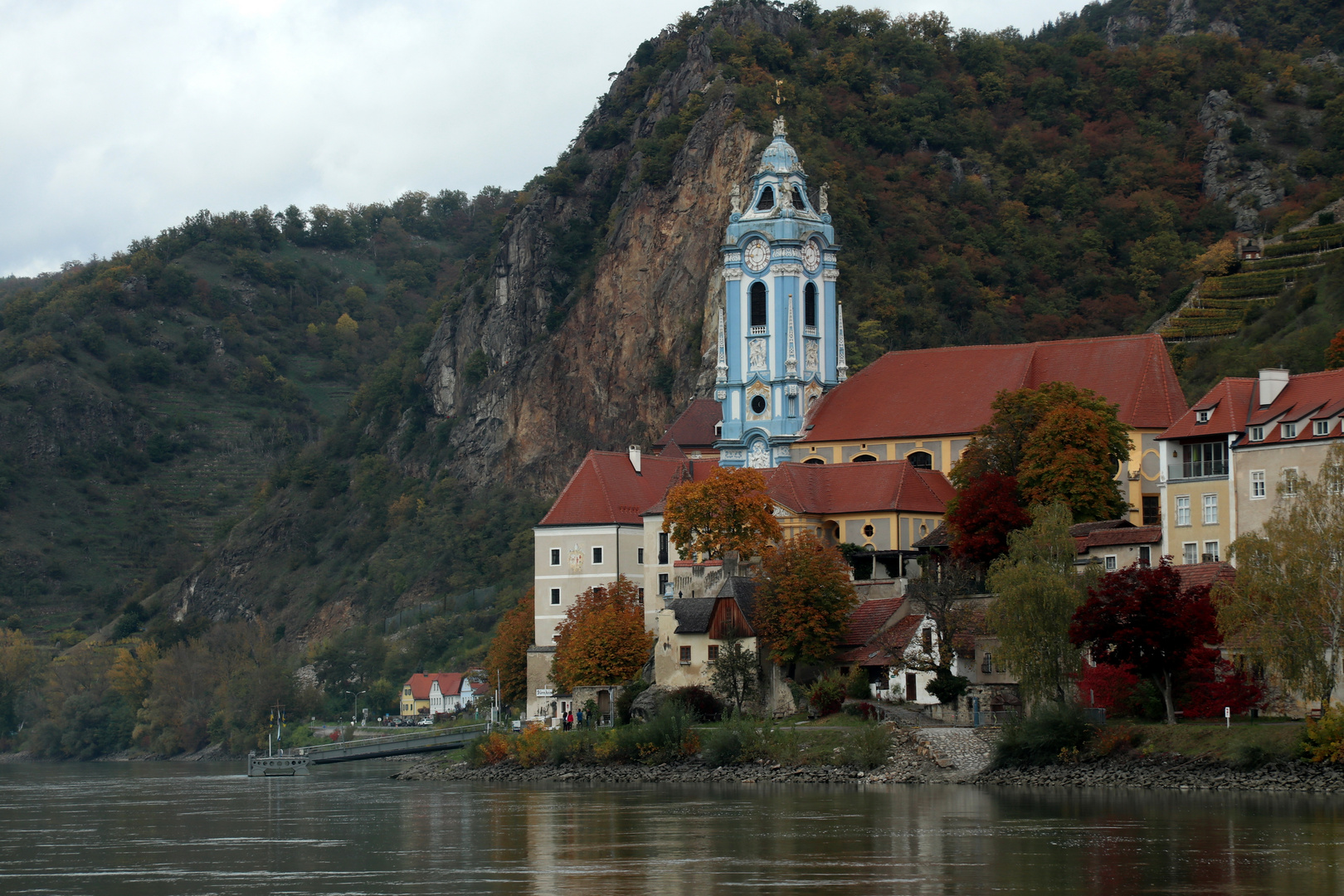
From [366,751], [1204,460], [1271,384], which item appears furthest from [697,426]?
[1271,384]

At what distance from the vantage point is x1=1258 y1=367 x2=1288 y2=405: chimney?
61156mm

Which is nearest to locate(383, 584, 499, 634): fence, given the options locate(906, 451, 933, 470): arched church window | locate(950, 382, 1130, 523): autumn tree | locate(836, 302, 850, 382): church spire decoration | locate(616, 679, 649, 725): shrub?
locate(836, 302, 850, 382): church spire decoration

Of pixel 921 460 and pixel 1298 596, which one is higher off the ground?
pixel 921 460

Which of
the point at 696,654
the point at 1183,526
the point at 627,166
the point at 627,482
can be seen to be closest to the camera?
the point at 1183,526

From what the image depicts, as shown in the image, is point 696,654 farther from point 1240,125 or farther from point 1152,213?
point 1240,125

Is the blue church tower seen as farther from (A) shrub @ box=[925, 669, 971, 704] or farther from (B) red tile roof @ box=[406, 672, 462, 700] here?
(B) red tile roof @ box=[406, 672, 462, 700]

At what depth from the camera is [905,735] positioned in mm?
61844

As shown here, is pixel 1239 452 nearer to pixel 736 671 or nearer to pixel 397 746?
pixel 736 671

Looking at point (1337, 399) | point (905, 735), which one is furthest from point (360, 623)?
point (1337, 399)

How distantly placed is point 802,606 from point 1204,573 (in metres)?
15.2

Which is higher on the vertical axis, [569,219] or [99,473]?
[569,219]

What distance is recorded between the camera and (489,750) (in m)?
77.2

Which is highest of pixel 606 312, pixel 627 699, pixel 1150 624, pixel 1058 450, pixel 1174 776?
pixel 606 312

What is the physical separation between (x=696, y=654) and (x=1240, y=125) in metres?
91.9
